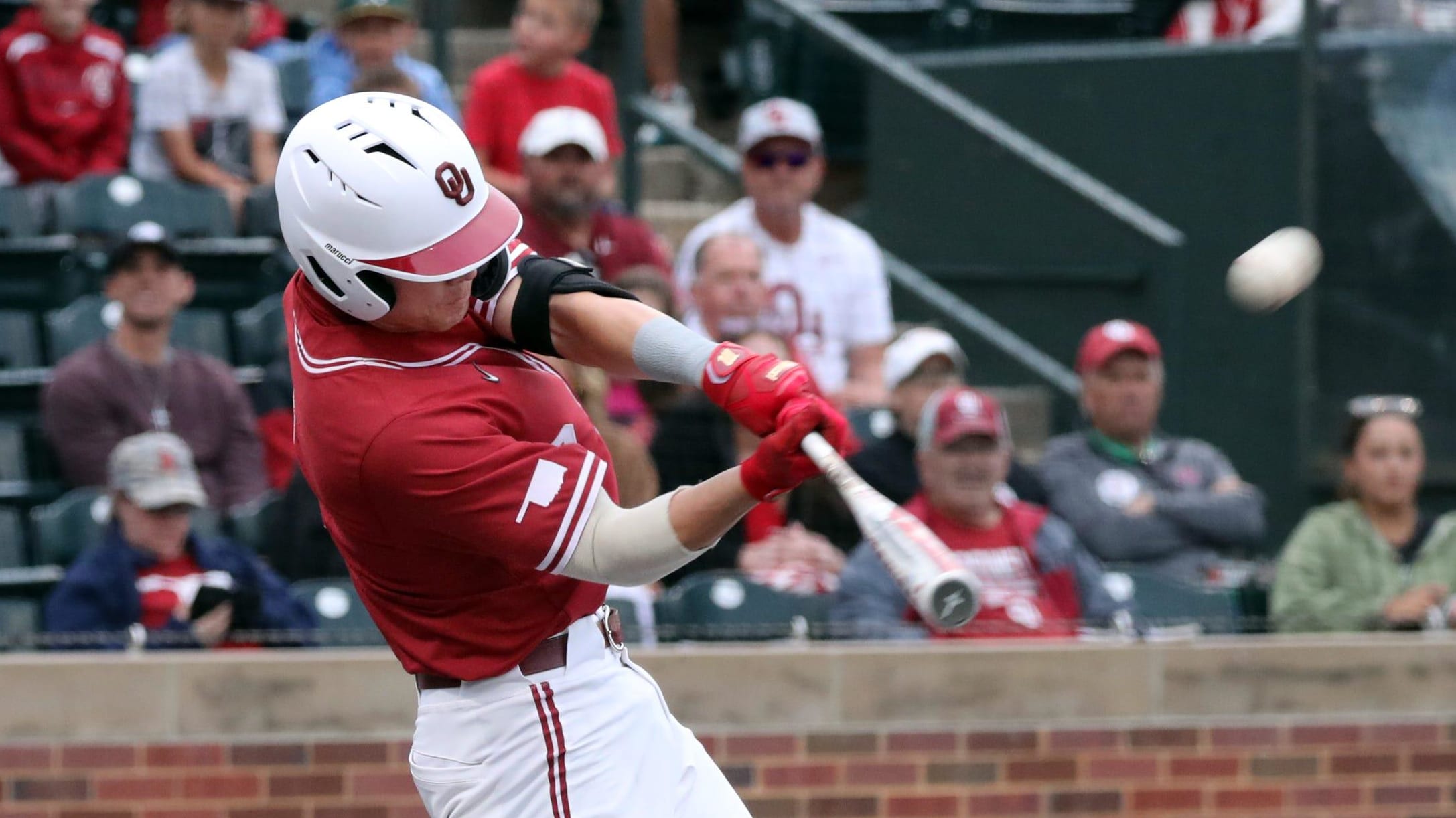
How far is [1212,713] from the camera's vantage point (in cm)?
489

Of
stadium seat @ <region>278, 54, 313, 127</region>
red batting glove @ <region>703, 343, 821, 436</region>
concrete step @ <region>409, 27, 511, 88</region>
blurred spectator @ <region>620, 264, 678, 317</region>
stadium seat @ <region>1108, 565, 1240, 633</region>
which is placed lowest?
stadium seat @ <region>1108, 565, 1240, 633</region>

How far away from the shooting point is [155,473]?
16.1 feet

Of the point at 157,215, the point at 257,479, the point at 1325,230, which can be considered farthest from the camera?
the point at 1325,230

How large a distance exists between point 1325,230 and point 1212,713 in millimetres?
2447

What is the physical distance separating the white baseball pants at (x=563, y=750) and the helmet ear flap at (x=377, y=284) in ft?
2.04

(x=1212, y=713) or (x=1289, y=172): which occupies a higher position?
(x=1289, y=172)

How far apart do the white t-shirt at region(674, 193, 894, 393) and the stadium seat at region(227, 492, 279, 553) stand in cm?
150

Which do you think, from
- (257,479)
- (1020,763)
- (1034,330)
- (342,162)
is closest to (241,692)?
(257,479)

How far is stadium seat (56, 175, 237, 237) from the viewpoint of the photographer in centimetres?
614

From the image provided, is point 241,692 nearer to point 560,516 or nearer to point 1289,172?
point 560,516

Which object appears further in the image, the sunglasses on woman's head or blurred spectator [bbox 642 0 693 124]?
blurred spectator [bbox 642 0 693 124]

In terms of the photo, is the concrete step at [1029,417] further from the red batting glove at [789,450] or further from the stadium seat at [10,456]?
the red batting glove at [789,450]

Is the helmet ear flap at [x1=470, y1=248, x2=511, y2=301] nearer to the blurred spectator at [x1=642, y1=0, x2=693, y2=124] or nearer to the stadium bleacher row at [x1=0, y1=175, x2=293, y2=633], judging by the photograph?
the stadium bleacher row at [x1=0, y1=175, x2=293, y2=633]

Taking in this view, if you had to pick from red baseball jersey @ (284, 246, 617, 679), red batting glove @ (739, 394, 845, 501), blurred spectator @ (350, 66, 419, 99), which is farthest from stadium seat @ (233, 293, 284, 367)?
red batting glove @ (739, 394, 845, 501)
